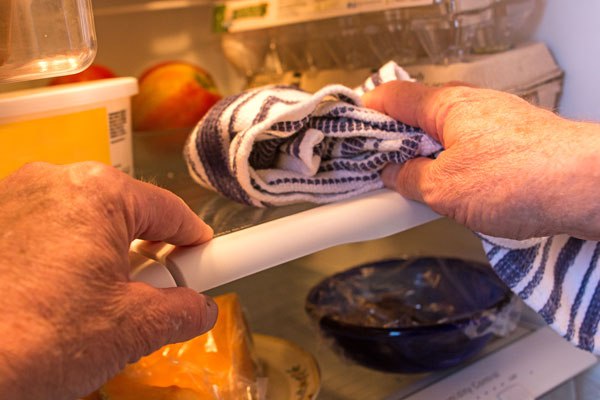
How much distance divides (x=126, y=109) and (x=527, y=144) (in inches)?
19.2

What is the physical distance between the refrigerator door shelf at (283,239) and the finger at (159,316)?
0.08ft

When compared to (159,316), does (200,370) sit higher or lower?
lower

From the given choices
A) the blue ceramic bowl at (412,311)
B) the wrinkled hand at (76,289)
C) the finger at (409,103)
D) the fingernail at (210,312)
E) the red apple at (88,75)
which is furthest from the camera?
the red apple at (88,75)

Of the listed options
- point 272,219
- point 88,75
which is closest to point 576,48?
point 272,219

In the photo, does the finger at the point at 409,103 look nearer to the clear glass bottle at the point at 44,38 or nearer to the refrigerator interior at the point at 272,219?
the refrigerator interior at the point at 272,219

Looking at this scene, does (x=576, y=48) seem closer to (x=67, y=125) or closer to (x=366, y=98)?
(x=366, y=98)

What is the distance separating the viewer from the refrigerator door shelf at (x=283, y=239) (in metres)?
0.52

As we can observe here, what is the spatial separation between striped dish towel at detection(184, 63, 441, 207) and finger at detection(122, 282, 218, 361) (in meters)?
0.17

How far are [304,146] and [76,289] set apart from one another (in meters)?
0.28

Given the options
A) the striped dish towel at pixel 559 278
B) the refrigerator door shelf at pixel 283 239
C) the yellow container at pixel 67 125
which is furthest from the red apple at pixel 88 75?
the striped dish towel at pixel 559 278

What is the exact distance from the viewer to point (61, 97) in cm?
71

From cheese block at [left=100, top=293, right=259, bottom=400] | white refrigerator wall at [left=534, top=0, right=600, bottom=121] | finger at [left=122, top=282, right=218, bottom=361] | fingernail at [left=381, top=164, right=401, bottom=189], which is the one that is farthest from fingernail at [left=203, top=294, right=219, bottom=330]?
white refrigerator wall at [left=534, top=0, right=600, bottom=121]

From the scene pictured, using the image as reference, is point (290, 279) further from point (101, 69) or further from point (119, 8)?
point (119, 8)

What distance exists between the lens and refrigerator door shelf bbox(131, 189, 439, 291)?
521 millimetres
